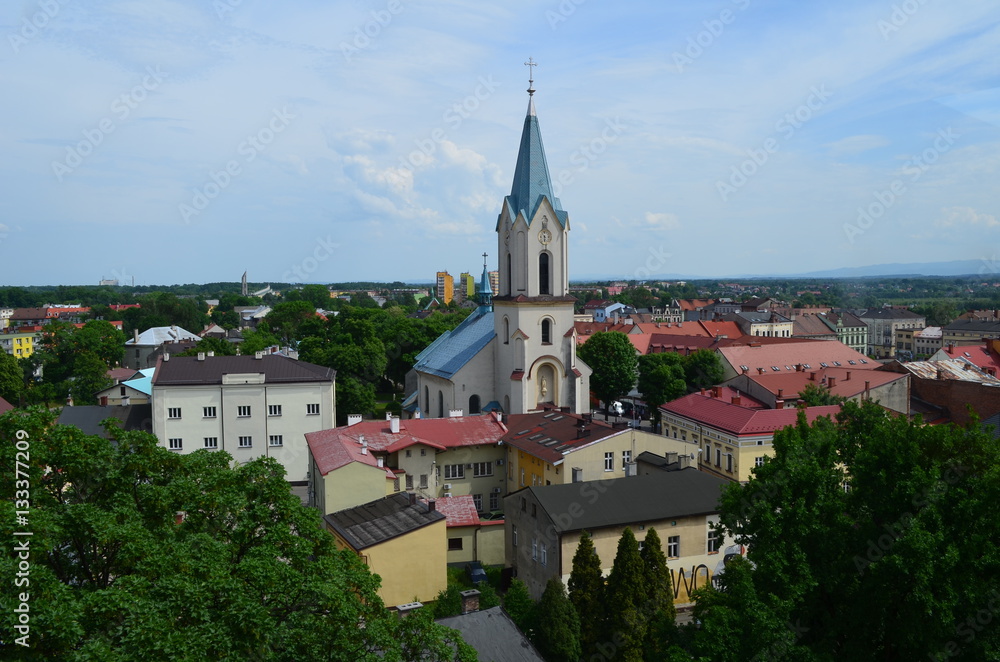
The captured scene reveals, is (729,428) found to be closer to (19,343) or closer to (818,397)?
(818,397)

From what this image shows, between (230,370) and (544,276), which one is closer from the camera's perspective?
(230,370)

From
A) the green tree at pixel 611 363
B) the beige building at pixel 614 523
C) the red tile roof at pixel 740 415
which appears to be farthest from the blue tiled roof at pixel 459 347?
the beige building at pixel 614 523

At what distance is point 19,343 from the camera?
11488 cm

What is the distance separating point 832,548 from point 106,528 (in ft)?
47.8

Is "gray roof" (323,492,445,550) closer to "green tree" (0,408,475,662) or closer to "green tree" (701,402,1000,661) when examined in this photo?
"green tree" (0,408,475,662)

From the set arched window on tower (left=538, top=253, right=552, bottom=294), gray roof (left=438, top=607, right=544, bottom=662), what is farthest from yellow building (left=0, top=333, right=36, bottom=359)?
gray roof (left=438, top=607, right=544, bottom=662)

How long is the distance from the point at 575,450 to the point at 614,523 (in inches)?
281


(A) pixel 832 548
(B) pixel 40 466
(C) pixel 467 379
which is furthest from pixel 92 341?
(A) pixel 832 548

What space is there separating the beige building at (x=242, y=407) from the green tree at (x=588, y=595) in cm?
2639

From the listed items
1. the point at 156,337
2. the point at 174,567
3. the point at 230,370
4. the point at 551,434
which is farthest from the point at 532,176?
the point at 156,337

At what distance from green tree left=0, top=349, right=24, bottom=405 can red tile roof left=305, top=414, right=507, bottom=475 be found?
40.0 m

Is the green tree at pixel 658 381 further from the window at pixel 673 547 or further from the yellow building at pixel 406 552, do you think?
the yellow building at pixel 406 552

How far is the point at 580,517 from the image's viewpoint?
26719 millimetres

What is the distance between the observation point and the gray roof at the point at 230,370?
147ft
